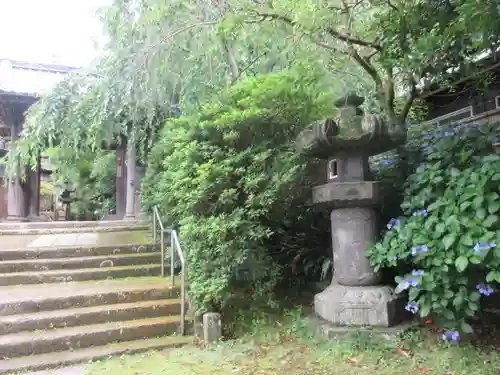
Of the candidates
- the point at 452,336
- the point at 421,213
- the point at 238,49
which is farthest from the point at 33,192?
the point at 452,336

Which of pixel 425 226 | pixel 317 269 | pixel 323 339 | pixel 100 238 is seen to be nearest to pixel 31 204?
pixel 100 238

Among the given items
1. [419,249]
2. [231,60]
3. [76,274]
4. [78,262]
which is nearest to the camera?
[419,249]

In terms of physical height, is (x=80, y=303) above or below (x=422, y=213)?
below

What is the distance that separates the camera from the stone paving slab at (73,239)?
6547 millimetres

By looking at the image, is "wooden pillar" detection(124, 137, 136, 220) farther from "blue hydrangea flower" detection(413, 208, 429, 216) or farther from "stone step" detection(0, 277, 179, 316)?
"blue hydrangea flower" detection(413, 208, 429, 216)

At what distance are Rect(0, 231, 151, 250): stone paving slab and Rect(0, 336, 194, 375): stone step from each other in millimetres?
2672

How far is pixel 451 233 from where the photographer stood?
321cm

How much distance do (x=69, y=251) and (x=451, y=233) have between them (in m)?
5.35

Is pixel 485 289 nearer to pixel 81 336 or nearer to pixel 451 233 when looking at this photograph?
pixel 451 233

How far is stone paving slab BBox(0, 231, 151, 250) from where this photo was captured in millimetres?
6547

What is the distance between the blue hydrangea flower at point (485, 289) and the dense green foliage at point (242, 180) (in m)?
2.01

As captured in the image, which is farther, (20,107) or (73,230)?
(20,107)

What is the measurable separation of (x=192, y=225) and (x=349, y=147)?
194 centimetres

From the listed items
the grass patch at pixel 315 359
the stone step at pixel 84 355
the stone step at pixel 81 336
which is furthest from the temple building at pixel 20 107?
the grass patch at pixel 315 359
